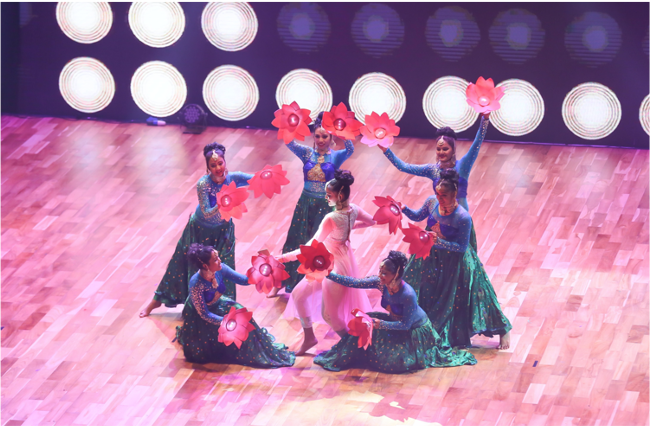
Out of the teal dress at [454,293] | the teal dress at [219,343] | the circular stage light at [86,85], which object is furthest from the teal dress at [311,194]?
the circular stage light at [86,85]

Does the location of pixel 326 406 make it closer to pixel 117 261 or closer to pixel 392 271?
pixel 392 271

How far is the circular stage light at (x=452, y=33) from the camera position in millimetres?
8688

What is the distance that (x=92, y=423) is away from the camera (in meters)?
5.27

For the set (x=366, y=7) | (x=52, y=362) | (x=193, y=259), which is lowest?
(x=52, y=362)

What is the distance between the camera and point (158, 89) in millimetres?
9383

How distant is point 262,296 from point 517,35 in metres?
3.50

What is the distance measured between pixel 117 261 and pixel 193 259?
168cm

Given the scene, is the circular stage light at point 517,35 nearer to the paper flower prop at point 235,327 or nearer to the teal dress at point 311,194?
the teal dress at point 311,194

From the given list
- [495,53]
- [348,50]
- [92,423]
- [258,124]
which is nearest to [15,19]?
[258,124]

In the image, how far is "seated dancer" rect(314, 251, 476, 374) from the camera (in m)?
5.53

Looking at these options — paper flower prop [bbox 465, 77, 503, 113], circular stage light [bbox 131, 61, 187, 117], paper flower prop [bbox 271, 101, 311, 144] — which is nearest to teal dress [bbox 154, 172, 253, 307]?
paper flower prop [bbox 271, 101, 311, 144]

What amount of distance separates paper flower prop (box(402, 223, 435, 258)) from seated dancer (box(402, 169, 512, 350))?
18cm

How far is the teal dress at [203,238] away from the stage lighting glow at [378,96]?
296cm

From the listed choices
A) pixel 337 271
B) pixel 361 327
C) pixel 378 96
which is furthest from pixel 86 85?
pixel 361 327
